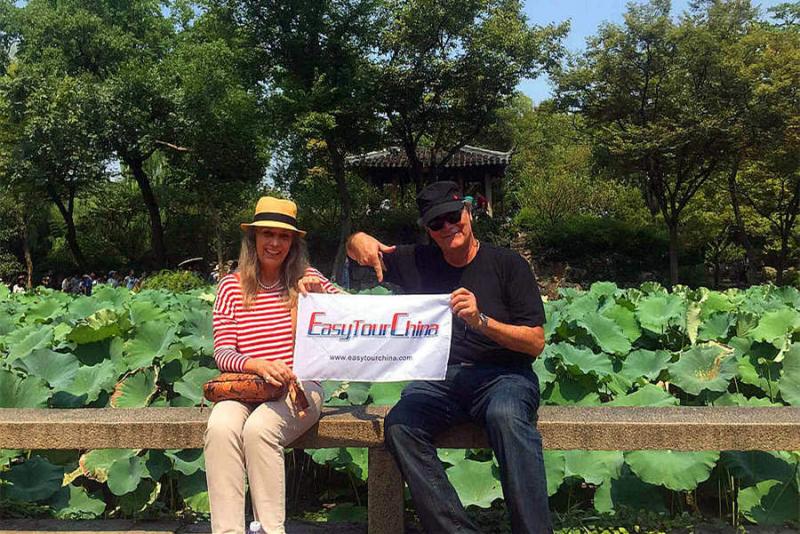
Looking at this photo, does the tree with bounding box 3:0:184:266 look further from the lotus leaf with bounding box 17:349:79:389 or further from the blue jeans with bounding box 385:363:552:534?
the blue jeans with bounding box 385:363:552:534

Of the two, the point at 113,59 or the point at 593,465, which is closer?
the point at 593,465

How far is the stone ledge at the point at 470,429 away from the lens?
8.79 feet

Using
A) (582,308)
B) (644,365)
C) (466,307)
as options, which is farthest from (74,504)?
(582,308)

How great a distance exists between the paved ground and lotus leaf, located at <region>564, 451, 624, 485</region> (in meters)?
1.07

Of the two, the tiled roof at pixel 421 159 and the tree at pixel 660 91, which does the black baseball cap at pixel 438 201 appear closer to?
the tree at pixel 660 91

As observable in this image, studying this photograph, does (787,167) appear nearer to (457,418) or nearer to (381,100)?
(381,100)

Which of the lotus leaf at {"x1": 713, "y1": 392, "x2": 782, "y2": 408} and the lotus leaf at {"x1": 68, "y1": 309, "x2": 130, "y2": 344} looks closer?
the lotus leaf at {"x1": 713, "y1": 392, "x2": 782, "y2": 408}

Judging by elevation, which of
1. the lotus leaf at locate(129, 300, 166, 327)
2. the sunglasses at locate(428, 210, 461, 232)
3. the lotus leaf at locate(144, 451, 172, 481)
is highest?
the sunglasses at locate(428, 210, 461, 232)

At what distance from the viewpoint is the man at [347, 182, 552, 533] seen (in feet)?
8.10

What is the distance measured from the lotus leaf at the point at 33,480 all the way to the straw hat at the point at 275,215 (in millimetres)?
1819

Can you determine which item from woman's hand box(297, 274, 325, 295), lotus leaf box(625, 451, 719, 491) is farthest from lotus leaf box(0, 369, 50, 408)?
lotus leaf box(625, 451, 719, 491)

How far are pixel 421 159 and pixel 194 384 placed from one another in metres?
24.6

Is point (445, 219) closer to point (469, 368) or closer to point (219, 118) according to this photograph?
point (469, 368)

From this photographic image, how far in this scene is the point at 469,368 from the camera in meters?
2.86
